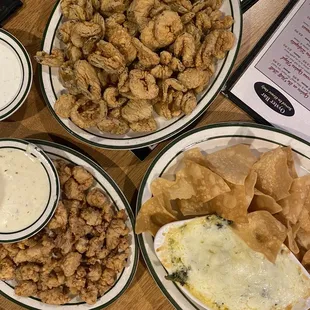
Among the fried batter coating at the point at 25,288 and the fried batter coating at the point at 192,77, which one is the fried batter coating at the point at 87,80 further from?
the fried batter coating at the point at 25,288

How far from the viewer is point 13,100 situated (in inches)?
63.4

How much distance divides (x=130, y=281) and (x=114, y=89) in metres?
0.66

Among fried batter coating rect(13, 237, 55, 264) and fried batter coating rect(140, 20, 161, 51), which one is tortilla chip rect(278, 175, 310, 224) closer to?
fried batter coating rect(140, 20, 161, 51)

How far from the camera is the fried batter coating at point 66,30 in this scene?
1.57m

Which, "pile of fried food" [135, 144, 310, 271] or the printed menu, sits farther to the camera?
the printed menu

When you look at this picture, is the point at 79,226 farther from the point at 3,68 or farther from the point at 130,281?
the point at 3,68

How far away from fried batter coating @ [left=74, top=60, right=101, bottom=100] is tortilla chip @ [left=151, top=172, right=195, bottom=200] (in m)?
0.34

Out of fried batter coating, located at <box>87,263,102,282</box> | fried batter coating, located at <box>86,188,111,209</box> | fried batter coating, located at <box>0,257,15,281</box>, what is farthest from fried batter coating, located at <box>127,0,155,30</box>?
fried batter coating, located at <box>0,257,15,281</box>

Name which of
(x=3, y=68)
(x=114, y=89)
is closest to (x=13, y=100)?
(x=3, y=68)

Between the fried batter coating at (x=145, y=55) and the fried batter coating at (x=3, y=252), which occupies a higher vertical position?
the fried batter coating at (x=145, y=55)

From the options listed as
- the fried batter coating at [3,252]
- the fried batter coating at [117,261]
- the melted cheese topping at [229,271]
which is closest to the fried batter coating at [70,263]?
the fried batter coating at [117,261]

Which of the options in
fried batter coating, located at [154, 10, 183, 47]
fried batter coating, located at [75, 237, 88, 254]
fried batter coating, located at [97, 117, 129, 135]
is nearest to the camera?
fried batter coating, located at [154, 10, 183, 47]

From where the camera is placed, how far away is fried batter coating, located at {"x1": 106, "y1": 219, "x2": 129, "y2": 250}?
1682 millimetres

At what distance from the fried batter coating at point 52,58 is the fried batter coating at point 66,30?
5cm
